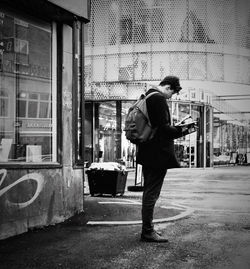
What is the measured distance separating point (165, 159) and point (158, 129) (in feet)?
1.14

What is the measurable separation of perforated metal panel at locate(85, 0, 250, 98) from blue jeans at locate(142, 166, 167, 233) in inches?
746

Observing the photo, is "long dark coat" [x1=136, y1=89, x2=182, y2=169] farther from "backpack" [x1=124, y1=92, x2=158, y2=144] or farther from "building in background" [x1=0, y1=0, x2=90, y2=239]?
"building in background" [x1=0, y1=0, x2=90, y2=239]

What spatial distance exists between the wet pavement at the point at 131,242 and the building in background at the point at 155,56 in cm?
1696

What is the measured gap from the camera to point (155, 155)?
17.1 feet

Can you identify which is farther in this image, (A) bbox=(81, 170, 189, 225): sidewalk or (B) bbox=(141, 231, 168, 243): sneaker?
(A) bbox=(81, 170, 189, 225): sidewalk

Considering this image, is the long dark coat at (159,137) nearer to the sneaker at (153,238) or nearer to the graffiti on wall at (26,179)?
the sneaker at (153,238)

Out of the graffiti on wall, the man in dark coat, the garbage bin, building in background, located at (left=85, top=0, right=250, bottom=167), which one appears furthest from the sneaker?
building in background, located at (left=85, top=0, right=250, bottom=167)

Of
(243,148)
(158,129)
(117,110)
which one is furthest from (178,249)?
(243,148)

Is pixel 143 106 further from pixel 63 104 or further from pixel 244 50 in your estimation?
pixel 244 50

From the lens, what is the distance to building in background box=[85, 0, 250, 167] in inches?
952

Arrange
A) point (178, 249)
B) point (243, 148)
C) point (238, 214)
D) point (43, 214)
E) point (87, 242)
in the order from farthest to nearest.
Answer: point (243, 148) → point (238, 214) → point (43, 214) → point (87, 242) → point (178, 249)

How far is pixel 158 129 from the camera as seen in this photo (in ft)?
17.1

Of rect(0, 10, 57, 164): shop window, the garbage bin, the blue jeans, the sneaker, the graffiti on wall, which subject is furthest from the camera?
the garbage bin

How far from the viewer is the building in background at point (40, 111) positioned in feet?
19.1
